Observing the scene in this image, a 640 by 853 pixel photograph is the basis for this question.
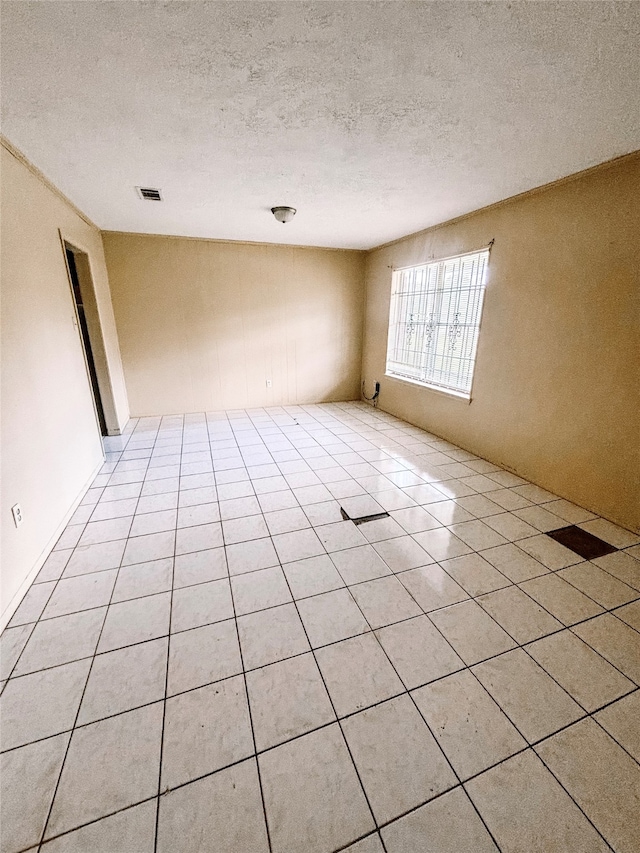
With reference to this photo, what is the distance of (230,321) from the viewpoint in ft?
16.7

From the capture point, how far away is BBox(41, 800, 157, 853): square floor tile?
3.17ft

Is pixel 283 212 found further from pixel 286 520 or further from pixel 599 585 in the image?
pixel 599 585

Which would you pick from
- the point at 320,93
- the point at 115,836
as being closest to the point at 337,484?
the point at 115,836

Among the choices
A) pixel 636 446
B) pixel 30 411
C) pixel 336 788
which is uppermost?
pixel 30 411

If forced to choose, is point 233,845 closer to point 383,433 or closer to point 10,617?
point 10,617

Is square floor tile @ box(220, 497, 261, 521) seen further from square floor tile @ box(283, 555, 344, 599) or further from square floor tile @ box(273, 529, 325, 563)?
square floor tile @ box(283, 555, 344, 599)

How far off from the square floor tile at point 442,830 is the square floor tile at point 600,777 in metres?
0.34

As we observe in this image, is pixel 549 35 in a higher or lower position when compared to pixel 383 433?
higher

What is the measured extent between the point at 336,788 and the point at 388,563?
110 cm

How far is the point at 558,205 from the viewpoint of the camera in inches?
104

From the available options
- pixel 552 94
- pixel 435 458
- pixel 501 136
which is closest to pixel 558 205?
pixel 501 136

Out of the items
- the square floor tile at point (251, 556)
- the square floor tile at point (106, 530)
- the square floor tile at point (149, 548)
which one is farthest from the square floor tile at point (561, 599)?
the square floor tile at point (106, 530)

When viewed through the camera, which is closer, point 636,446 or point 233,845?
point 233,845

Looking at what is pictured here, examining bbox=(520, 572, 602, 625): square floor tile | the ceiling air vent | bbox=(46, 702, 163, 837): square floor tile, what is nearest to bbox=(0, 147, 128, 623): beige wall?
the ceiling air vent
